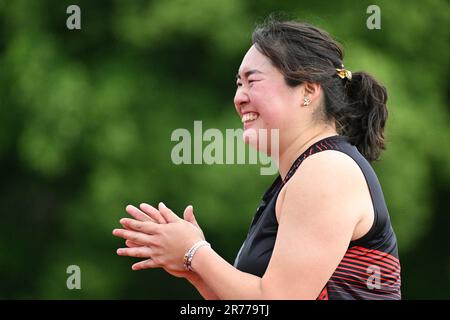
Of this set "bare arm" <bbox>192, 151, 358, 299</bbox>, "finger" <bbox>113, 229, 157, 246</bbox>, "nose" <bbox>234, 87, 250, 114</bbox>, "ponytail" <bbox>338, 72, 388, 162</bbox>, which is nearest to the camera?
"bare arm" <bbox>192, 151, 358, 299</bbox>

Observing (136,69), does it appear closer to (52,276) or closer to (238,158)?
(238,158)

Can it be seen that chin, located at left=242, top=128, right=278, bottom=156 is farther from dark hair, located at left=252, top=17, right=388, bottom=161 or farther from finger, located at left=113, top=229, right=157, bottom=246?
finger, located at left=113, top=229, right=157, bottom=246

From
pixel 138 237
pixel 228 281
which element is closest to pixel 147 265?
pixel 138 237

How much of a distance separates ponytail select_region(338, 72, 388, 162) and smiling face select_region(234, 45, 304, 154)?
0.87ft

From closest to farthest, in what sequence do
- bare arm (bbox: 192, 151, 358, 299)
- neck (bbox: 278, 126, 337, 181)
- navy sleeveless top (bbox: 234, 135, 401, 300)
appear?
bare arm (bbox: 192, 151, 358, 299) → navy sleeveless top (bbox: 234, 135, 401, 300) → neck (bbox: 278, 126, 337, 181)

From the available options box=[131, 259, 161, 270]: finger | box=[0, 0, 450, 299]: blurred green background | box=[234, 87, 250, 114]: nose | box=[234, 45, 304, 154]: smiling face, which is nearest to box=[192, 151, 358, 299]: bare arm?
box=[131, 259, 161, 270]: finger

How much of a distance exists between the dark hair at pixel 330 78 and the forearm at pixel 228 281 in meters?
0.68

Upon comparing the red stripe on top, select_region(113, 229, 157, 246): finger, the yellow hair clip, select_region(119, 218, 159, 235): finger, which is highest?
the yellow hair clip

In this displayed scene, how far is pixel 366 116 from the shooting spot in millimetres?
2959

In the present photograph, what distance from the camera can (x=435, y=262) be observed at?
9.55m

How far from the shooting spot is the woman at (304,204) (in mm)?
2348

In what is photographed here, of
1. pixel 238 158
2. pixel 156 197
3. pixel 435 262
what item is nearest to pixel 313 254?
pixel 238 158

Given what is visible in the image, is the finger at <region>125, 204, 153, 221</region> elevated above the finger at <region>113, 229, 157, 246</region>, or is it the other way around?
the finger at <region>125, 204, 153, 221</region>

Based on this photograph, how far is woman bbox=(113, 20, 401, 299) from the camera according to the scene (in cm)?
235
